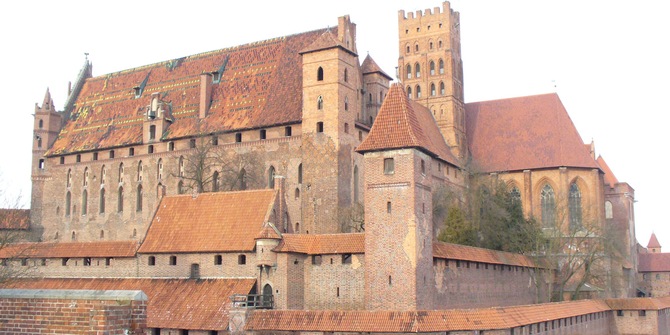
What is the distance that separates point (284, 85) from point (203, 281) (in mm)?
17030

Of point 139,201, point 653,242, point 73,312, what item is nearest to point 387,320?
point 73,312

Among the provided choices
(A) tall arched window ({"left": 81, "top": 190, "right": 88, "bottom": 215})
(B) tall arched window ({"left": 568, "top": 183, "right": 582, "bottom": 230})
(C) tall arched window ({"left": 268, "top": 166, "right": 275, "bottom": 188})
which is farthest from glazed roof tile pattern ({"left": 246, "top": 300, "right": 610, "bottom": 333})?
(A) tall arched window ({"left": 81, "top": 190, "right": 88, "bottom": 215})

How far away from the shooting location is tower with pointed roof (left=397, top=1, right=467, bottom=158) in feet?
197

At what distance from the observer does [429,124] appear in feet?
189

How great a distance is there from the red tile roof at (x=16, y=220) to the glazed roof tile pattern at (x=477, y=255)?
29636mm

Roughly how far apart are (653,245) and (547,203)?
38779mm

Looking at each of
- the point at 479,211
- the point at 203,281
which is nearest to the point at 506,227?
the point at 479,211

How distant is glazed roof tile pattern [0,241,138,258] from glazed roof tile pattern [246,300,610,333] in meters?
10.3

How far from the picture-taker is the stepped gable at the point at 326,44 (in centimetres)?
4412

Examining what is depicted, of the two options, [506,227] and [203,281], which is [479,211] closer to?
[506,227]

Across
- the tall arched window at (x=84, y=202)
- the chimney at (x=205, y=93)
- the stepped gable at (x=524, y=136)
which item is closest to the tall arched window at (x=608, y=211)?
the stepped gable at (x=524, y=136)

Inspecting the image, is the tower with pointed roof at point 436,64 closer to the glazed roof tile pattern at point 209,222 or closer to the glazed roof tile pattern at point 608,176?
the glazed roof tile pattern at point 608,176

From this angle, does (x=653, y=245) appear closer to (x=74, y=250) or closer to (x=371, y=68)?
(x=371, y=68)

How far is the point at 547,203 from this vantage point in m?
56.8
